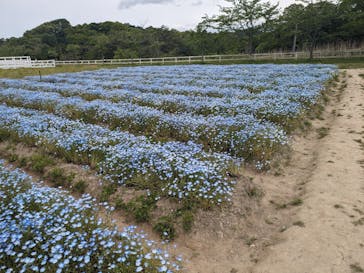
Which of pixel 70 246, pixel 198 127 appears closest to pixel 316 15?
pixel 198 127

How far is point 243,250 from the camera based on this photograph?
421 centimetres

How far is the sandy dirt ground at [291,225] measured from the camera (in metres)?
3.86

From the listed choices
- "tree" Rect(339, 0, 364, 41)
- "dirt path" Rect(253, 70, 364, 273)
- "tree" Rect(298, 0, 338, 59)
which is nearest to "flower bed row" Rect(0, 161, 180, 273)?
"dirt path" Rect(253, 70, 364, 273)

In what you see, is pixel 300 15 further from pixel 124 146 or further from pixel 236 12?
pixel 124 146

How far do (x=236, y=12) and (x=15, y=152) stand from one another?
4537 cm

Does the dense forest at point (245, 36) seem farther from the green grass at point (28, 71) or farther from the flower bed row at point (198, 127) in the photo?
the flower bed row at point (198, 127)

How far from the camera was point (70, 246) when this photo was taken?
10.5ft

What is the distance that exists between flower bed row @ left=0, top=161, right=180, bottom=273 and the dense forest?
38112 mm

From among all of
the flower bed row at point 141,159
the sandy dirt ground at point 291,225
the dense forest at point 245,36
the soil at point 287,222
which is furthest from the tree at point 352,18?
the flower bed row at point 141,159

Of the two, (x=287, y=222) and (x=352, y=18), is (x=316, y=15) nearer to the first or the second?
(x=352, y=18)

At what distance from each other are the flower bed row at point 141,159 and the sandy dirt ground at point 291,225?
0.51 m

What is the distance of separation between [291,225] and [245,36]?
47706mm

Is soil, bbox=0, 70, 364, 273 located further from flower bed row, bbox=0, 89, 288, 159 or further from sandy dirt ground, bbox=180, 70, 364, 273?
flower bed row, bbox=0, 89, 288, 159

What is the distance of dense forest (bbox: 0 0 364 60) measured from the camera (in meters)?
35.9
